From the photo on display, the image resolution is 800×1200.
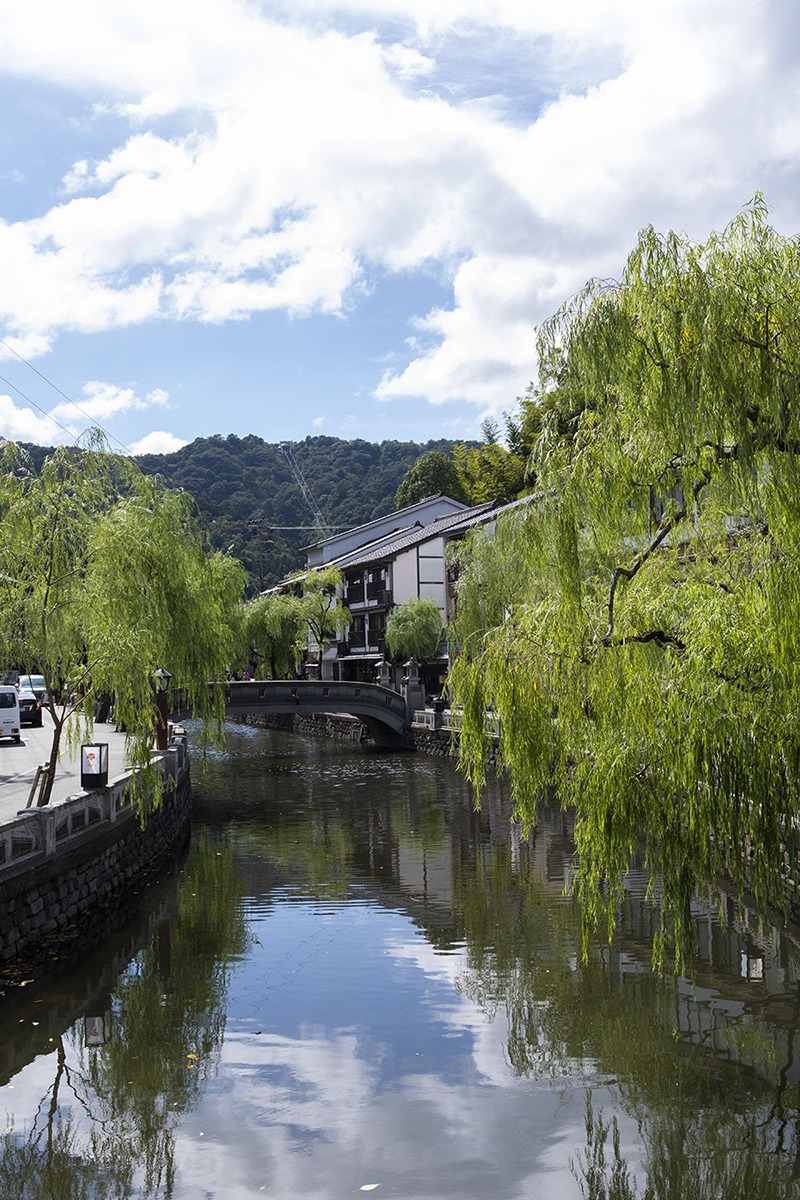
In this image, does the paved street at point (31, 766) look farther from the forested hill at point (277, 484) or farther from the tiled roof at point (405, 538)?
the forested hill at point (277, 484)

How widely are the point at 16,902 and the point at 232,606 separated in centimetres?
2856

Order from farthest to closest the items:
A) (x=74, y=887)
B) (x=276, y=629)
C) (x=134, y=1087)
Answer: (x=276, y=629) → (x=74, y=887) → (x=134, y=1087)

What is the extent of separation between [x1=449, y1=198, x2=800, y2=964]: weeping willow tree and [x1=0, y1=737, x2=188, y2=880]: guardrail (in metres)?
7.30

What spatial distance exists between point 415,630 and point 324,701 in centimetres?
980

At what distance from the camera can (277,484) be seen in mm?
103938

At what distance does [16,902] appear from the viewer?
13.9m

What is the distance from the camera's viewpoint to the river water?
8.83 meters

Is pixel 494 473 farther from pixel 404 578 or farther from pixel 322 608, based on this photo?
pixel 322 608

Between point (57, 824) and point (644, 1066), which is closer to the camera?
point (644, 1066)

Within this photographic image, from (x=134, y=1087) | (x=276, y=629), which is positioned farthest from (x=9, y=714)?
(x=134, y=1087)

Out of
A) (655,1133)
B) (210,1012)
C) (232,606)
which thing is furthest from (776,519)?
(232,606)

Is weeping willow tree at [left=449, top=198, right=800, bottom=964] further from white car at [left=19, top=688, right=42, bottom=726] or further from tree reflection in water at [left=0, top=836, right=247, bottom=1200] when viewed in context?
white car at [left=19, top=688, right=42, bottom=726]

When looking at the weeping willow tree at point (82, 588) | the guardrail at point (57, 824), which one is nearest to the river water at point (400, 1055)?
the guardrail at point (57, 824)

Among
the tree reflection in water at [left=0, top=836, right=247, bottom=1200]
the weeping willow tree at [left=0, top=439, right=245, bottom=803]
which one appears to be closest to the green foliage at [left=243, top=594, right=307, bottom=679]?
the weeping willow tree at [left=0, top=439, right=245, bottom=803]
